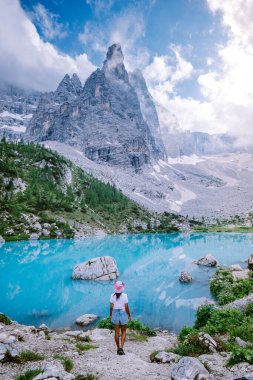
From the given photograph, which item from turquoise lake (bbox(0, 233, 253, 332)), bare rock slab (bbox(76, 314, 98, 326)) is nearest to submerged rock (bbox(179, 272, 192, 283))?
turquoise lake (bbox(0, 233, 253, 332))

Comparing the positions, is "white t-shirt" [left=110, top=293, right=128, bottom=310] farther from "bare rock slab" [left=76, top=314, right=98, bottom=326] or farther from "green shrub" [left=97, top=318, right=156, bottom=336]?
"bare rock slab" [left=76, top=314, right=98, bottom=326]

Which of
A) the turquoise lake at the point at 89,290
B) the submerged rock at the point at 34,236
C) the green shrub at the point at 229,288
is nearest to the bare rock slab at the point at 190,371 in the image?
the turquoise lake at the point at 89,290

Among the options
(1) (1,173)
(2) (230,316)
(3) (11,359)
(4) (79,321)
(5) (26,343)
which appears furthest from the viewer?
(1) (1,173)

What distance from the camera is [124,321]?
49.2 feet

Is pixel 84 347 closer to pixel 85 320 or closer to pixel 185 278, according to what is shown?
pixel 85 320

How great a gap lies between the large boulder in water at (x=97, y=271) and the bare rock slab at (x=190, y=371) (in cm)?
4001

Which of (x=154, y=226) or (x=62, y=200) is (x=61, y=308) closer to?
(x=62, y=200)

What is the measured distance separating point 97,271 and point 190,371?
4168cm

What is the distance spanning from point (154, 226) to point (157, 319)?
14678cm

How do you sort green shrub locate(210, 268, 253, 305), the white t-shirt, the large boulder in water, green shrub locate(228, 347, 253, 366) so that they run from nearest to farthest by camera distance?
green shrub locate(228, 347, 253, 366) → the white t-shirt → green shrub locate(210, 268, 253, 305) → the large boulder in water

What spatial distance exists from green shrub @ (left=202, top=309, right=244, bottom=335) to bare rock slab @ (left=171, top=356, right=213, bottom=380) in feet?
25.6

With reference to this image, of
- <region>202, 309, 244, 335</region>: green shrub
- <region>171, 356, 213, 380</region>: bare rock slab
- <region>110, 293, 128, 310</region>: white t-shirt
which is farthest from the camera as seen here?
<region>202, 309, 244, 335</region>: green shrub

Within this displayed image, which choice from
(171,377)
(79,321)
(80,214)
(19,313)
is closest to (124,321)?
(171,377)

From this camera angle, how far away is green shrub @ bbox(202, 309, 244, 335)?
19.1m
